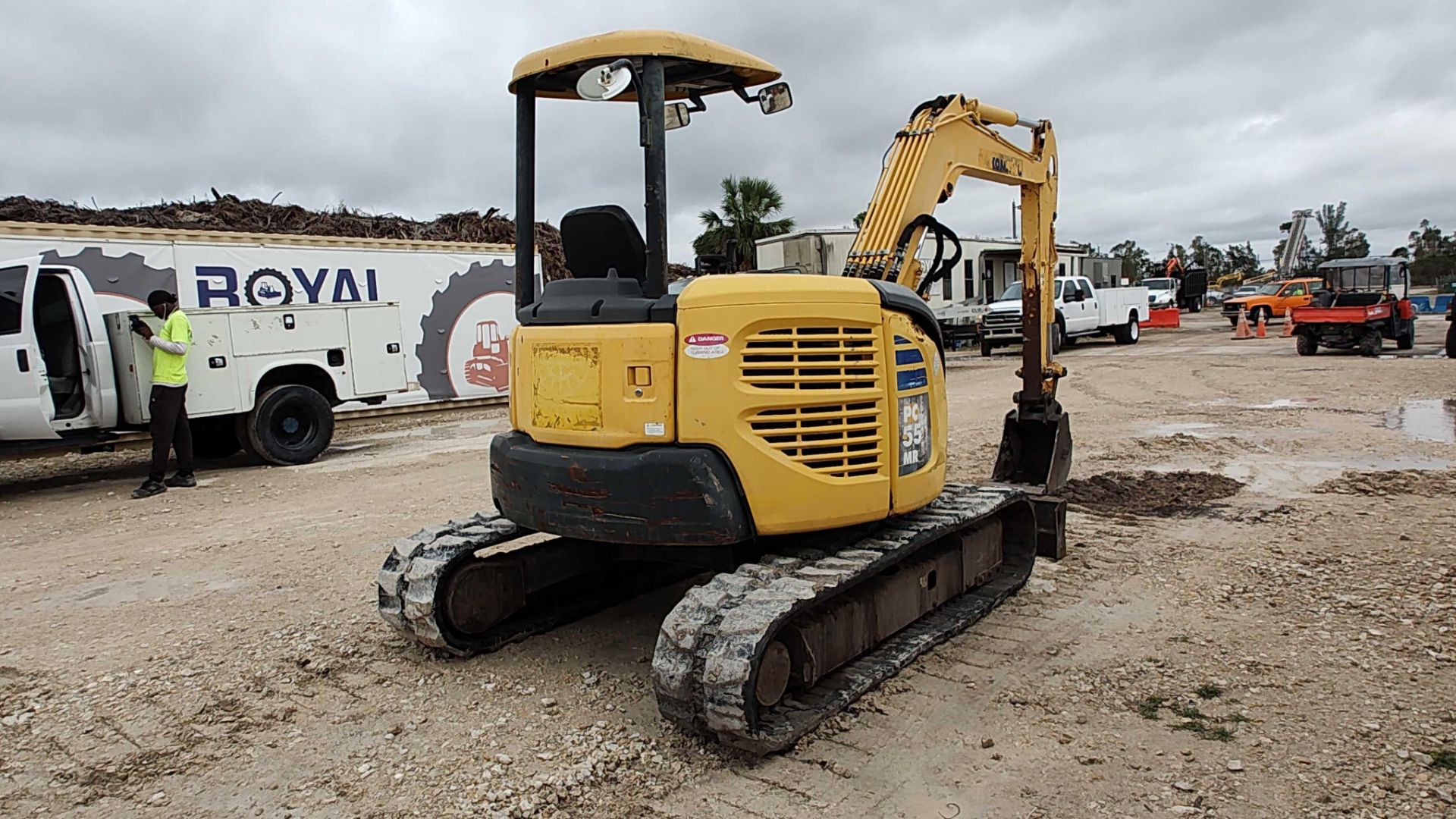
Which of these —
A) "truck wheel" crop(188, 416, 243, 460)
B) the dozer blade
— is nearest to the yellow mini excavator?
the dozer blade

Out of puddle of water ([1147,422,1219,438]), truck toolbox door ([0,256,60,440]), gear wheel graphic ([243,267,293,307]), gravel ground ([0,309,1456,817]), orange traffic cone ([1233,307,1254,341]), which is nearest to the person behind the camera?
gravel ground ([0,309,1456,817])

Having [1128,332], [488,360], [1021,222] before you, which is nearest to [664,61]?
[1021,222]

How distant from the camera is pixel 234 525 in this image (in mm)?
8109

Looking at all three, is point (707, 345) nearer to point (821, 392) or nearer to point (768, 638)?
point (821, 392)

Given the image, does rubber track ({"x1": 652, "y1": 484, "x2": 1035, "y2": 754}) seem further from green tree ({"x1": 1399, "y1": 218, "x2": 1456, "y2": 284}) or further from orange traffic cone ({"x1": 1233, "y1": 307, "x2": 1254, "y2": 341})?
green tree ({"x1": 1399, "y1": 218, "x2": 1456, "y2": 284})

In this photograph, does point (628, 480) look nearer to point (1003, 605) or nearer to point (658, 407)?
point (658, 407)

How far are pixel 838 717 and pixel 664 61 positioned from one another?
2850 millimetres

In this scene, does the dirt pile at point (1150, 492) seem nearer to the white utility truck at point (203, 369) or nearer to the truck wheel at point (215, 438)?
the white utility truck at point (203, 369)

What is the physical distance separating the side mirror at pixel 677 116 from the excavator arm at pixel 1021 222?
118 cm

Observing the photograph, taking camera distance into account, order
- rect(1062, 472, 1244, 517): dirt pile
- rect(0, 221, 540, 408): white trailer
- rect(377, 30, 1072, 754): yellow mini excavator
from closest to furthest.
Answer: rect(377, 30, 1072, 754): yellow mini excavator
rect(1062, 472, 1244, 517): dirt pile
rect(0, 221, 540, 408): white trailer

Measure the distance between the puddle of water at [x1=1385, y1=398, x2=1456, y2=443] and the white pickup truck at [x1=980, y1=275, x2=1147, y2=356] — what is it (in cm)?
1037

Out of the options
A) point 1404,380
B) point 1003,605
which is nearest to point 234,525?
point 1003,605

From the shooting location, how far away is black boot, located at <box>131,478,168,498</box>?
379 inches

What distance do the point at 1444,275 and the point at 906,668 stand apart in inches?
2492
